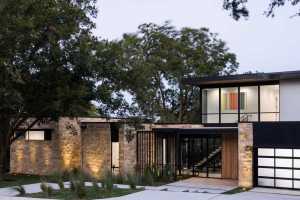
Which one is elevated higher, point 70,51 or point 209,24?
point 209,24

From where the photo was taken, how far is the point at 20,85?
2427 cm

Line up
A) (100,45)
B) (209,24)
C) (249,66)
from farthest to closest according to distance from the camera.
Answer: (249,66) < (209,24) < (100,45)

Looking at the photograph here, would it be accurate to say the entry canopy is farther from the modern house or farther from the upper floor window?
the upper floor window

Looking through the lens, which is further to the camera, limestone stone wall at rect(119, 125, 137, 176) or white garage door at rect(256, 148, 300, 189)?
limestone stone wall at rect(119, 125, 137, 176)

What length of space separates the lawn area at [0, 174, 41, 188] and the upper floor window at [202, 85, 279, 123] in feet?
33.0

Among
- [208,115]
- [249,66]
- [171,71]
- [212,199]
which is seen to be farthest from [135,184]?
[249,66]


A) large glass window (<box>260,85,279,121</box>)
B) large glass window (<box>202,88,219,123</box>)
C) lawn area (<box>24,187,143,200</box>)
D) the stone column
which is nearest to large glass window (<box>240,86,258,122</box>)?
large glass window (<box>260,85,279,121</box>)

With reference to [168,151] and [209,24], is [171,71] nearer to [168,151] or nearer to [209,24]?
[209,24]

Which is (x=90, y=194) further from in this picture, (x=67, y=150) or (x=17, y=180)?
(x=67, y=150)

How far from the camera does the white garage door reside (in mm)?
22875

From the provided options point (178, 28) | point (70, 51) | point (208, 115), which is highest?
point (178, 28)

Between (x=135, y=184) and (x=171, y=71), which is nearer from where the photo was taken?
(x=135, y=184)

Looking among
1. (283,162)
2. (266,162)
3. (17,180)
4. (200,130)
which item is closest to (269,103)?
(200,130)

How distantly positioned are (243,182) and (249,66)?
136ft
